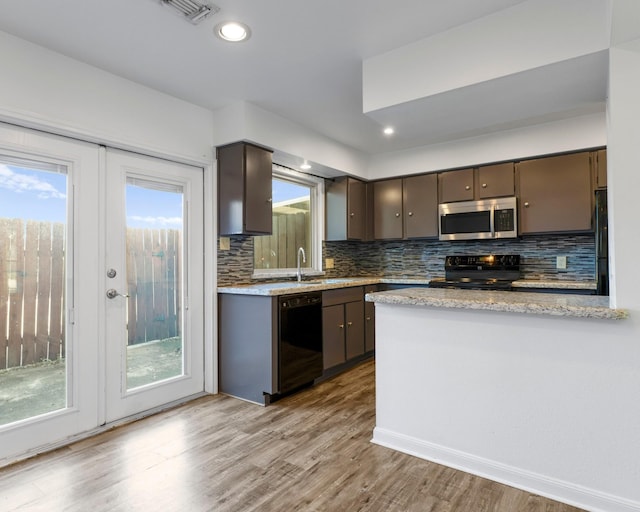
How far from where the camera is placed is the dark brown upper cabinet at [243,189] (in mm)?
3166

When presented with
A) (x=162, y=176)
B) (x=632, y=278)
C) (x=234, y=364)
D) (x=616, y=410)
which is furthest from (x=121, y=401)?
(x=632, y=278)

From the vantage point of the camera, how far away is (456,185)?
421cm

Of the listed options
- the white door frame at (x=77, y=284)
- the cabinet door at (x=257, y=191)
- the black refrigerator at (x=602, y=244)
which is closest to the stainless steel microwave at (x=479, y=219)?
the black refrigerator at (x=602, y=244)

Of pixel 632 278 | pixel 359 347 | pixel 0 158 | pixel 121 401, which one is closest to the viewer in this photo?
pixel 632 278

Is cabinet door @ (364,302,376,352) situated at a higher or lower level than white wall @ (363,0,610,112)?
lower

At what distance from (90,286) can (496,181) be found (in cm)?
378

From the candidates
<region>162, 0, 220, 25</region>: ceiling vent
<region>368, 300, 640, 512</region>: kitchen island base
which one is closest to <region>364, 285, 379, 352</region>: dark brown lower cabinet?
<region>368, 300, 640, 512</region>: kitchen island base

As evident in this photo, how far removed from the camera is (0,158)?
220cm

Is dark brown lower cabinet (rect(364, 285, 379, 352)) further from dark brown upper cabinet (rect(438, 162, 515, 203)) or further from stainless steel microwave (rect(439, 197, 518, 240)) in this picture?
dark brown upper cabinet (rect(438, 162, 515, 203))

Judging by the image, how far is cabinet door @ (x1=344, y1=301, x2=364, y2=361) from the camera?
152 inches

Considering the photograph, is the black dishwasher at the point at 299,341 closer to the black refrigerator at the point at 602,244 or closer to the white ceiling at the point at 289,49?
the white ceiling at the point at 289,49

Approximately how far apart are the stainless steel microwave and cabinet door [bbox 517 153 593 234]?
111 millimetres

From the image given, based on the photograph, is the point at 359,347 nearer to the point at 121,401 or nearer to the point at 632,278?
the point at 121,401

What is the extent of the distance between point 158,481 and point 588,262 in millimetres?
4062
